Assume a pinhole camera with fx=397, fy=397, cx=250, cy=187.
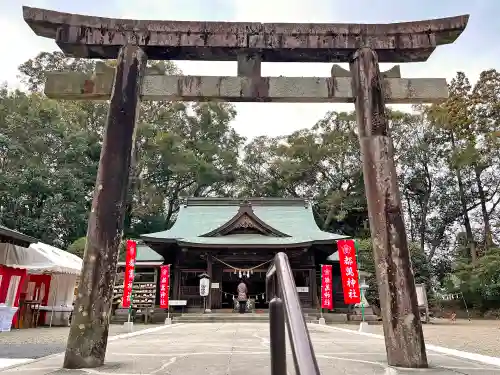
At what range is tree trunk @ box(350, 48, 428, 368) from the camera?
13.8 ft

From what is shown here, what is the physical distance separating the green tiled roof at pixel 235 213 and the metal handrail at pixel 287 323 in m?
17.0

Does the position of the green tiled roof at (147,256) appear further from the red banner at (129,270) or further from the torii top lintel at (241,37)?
the torii top lintel at (241,37)

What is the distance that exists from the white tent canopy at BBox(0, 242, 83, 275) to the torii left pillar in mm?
8152

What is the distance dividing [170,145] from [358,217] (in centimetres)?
1889

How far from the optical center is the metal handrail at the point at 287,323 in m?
1.34

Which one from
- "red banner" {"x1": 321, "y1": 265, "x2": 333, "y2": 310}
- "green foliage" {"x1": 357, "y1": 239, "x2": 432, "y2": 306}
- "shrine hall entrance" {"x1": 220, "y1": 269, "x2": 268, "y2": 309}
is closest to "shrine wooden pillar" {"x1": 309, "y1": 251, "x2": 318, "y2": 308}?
"red banner" {"x1": 321, "y1": 265, "x2": 333, "y2": 310}

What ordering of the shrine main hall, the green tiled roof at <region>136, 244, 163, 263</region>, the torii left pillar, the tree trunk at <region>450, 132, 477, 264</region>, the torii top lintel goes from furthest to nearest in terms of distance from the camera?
the tree trunk at <region>450, 132, 477, 264</region>
the green tiled roof at <region>136, 244, 163, 263</region>
the shrine main hall
the torii top lintel
the torii left pillar

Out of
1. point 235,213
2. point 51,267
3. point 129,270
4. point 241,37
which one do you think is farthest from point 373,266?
point 241,37

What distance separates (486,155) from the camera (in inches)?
1206

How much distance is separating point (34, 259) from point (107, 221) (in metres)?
9.86

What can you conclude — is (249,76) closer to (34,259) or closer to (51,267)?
(51,267)

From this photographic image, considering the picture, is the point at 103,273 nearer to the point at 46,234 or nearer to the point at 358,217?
the point at 46,234

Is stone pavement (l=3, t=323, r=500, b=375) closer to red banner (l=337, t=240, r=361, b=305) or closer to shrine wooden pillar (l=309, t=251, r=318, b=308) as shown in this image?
red banner (l=337, t=240, r=361, b=305)

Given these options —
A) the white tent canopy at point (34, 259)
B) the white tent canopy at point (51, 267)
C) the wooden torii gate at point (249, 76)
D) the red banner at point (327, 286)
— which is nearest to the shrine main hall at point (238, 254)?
the red banner at point (327, 286)
